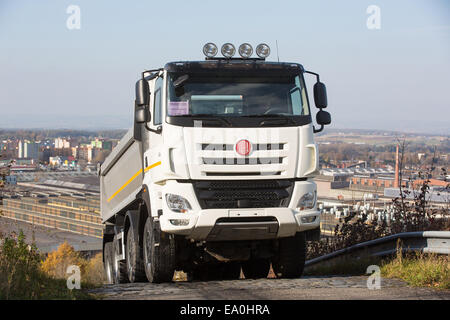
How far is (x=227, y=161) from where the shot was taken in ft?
29.4

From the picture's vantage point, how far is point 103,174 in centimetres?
1669

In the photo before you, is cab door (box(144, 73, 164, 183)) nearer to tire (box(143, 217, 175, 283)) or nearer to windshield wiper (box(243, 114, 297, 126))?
tire (box(143, 217, 175, 283))

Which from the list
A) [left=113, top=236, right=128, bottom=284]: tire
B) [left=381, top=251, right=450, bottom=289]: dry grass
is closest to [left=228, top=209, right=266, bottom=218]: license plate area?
[left=381, top=251, right=450, bottom=289]: dry grass

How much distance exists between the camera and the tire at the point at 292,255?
1007 cm

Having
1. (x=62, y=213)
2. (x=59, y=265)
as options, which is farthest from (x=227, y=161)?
(x=62, y=213)

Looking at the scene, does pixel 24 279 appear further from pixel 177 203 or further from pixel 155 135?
pixel 155 135

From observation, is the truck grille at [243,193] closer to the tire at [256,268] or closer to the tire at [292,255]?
the tire at [292,255]

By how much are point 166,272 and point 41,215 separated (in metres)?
71.9

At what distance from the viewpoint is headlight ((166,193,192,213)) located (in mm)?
8945

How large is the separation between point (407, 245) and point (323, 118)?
8.87 feet

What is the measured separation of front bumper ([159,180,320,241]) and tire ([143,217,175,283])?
1.22ft

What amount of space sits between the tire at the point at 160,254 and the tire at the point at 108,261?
523cm

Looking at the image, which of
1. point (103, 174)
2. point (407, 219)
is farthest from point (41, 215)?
point (407, 219)

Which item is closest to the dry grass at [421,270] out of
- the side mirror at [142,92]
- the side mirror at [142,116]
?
the side mirror at [142,116]
